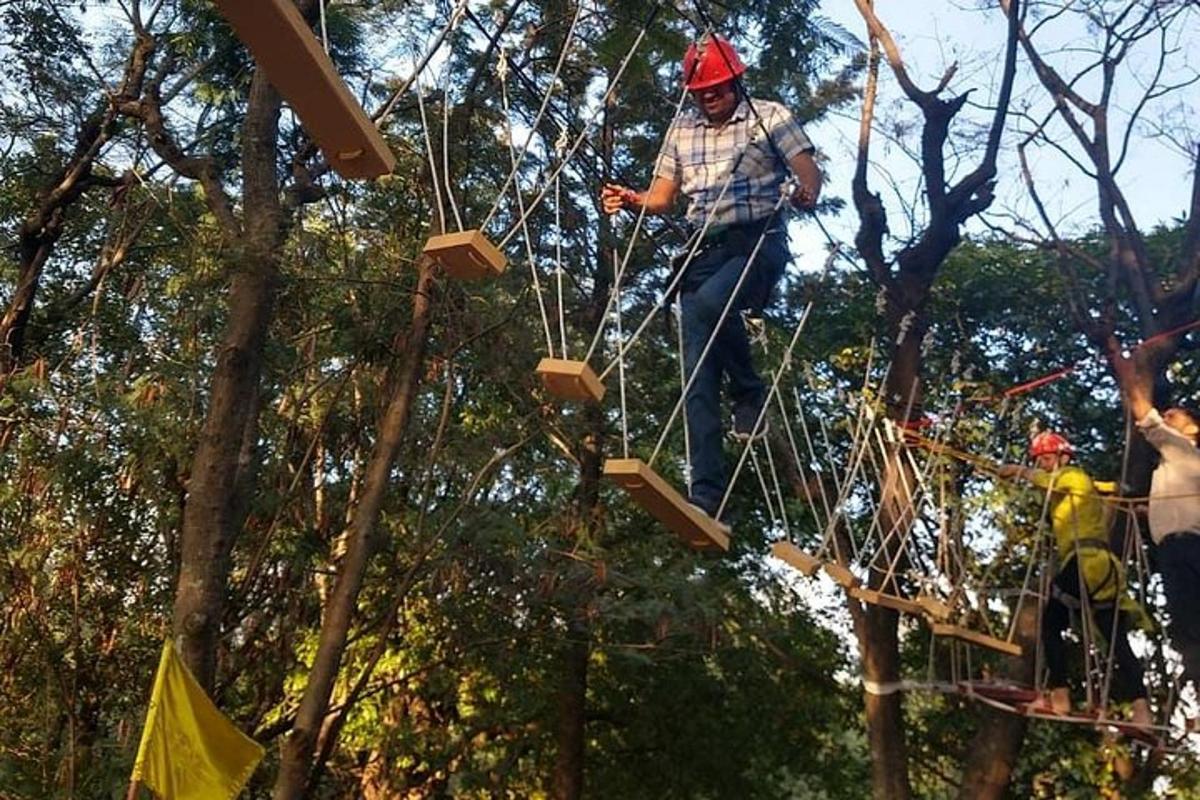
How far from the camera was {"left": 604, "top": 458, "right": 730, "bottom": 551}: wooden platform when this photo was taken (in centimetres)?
263

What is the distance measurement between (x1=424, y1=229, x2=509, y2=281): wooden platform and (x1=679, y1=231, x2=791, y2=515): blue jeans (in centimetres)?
90

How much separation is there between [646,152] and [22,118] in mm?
3568

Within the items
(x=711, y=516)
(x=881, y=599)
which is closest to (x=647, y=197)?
(x=711, y=516)

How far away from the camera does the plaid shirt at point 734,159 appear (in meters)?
3.17

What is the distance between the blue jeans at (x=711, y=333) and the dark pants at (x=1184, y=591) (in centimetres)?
230

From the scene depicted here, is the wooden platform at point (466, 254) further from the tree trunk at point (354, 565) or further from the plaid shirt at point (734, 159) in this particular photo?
the tree trunk at point (354, 565)

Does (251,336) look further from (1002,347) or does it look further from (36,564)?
(1002,347)

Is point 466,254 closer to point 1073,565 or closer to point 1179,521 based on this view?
point 1179,521

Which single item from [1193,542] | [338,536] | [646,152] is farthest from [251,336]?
[1193,542]

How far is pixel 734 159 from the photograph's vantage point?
126 inches

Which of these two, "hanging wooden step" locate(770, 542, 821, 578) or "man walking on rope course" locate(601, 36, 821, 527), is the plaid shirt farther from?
"hanging wooden step" locate(770, 542, 821, 578)

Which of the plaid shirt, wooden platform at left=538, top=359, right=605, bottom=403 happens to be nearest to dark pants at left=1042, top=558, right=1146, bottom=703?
the plaid shirt

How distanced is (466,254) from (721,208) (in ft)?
3.68

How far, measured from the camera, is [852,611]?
639 cm
